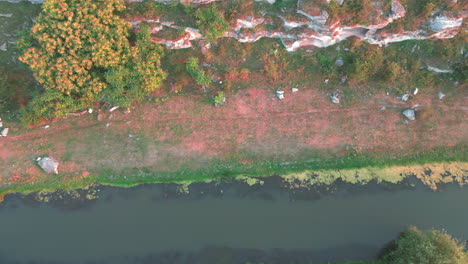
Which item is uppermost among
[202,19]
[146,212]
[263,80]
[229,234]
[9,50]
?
[202,19]

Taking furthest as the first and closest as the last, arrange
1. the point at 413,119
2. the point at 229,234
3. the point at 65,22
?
the point at 413,119 < the point at 229,234 < the point at 65,22

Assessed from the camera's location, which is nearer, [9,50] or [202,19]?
[202,19]

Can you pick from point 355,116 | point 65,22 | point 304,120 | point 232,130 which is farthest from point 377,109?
point 65,22

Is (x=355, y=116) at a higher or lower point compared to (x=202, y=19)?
lower

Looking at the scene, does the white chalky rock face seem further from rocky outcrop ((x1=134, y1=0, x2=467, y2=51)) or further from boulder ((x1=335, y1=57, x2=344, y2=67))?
boulder ((x1=335, y1=57, x2=344, y2=67))

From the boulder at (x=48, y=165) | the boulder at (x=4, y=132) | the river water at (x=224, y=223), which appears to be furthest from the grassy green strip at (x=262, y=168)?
the boulder at (x=4, y=132)

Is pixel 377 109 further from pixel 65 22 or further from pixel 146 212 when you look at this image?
pixel 65 22

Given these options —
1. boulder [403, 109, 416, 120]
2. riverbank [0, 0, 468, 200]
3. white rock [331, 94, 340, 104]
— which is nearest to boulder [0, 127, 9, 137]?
riverbank [0, 0, 468, 200]
